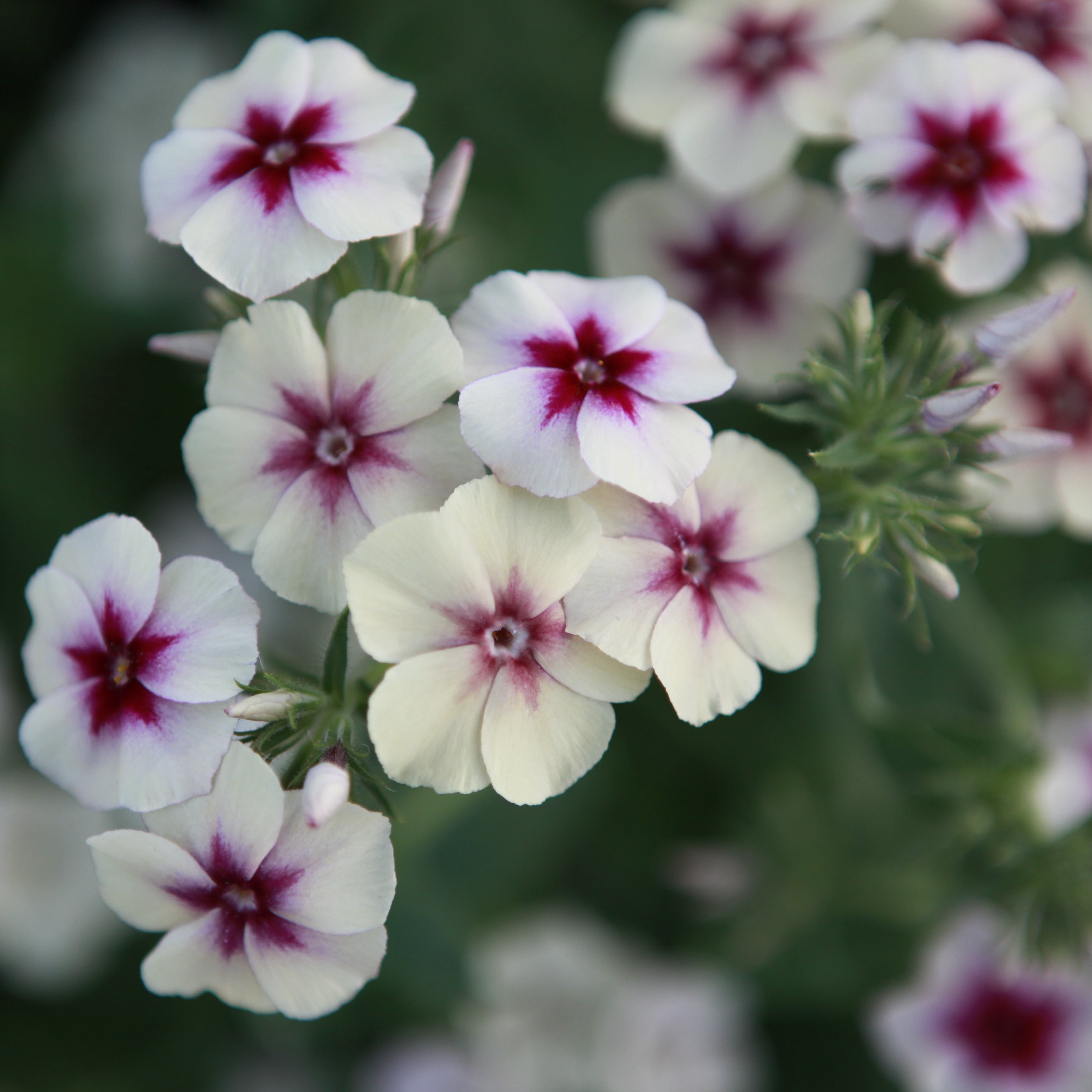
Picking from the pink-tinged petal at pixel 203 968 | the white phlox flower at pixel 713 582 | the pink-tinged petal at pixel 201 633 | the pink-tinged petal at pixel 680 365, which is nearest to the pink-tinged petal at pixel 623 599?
the white phlox flower at pixel 713 582

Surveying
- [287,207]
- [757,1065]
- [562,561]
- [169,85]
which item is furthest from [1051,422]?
[169,85]

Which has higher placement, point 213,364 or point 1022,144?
point 1022,144

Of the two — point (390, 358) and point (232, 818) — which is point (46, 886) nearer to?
point (232, 818)

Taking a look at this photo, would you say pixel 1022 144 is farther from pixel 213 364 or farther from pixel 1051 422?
pixel 213 364

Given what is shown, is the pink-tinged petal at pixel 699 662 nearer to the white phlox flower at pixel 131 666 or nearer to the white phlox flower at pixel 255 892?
the white phlox flower at pixel 255 892

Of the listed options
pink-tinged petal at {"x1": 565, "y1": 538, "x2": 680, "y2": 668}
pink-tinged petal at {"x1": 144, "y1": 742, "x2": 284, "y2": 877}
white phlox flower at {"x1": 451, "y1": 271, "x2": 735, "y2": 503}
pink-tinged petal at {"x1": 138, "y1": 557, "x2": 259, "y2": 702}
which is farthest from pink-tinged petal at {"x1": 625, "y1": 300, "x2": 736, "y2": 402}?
pink-tinged petal at {"x1": 144, "y1": 742, "x2": 284, "y2": 877}

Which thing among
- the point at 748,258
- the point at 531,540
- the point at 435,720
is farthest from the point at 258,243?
the point at 748,258

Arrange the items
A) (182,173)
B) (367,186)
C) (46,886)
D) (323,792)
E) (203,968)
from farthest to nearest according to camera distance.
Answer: (46,886) < (182,173) < (367,186) < (203,968) < (323,792)
